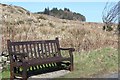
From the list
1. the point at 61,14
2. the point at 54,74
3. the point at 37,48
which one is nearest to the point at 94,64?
the point at 54,74

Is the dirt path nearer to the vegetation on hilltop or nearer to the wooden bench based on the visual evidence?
the wooden bench

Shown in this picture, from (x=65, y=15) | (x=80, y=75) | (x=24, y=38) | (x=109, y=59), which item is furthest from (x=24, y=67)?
(x=65, y=15)

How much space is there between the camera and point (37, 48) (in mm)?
8461

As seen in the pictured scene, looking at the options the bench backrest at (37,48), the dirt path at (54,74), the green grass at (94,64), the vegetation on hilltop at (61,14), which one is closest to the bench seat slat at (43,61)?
the bench backrest at (37,48)

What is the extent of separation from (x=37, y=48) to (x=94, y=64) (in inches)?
78.2

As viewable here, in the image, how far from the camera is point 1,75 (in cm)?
814

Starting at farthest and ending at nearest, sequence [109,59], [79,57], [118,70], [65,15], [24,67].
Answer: [65,15]
[79,57]
[109,59]
[118,70]
[24,67]

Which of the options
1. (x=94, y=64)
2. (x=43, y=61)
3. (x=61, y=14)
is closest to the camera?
(x=43, y=61)

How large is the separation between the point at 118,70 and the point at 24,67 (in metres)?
2.73

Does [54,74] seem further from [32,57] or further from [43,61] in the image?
[32,57]

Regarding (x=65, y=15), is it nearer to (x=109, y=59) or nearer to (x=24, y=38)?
(x=24, y=38)

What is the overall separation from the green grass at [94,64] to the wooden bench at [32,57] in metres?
0.50

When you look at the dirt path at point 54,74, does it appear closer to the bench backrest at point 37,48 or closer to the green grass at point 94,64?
the green grass at point 94,64

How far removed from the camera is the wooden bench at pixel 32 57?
7.47m
